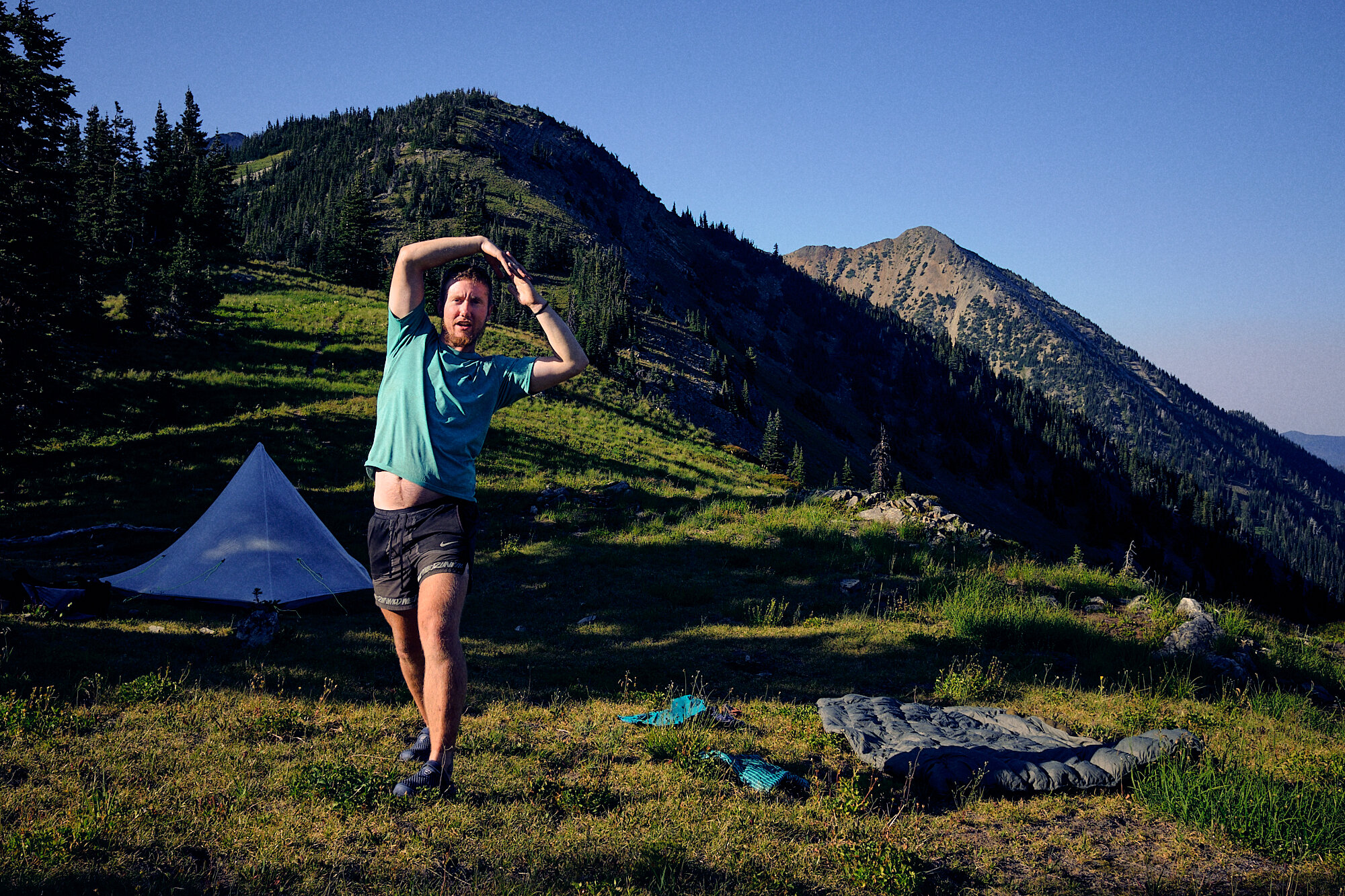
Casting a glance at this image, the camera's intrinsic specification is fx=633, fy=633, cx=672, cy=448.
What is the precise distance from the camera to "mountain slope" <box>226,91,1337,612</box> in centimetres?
7825

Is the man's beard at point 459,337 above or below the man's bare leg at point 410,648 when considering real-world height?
above

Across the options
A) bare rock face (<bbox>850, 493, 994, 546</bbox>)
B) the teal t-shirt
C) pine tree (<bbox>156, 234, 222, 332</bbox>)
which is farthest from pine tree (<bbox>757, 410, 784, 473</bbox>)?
the teal t-shirt

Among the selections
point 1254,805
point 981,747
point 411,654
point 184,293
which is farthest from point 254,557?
point 184,293

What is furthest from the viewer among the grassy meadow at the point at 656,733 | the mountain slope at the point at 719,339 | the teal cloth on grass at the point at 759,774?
the mountain slope at the point at 719,339

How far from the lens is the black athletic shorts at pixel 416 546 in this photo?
3617 millimetres

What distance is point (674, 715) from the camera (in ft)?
17.9

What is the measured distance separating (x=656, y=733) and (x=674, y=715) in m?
0.53

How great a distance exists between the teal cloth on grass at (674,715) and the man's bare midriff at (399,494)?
2779mm

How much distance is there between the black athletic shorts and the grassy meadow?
1205mm

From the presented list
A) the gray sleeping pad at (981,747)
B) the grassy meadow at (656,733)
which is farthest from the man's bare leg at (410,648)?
the gray sleeping pad at (981,747)

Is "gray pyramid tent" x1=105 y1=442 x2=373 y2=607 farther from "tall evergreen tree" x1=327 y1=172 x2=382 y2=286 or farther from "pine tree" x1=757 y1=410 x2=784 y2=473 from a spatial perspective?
"tall evergreen tree" x1=327 y1=172 x2=382 y2=286

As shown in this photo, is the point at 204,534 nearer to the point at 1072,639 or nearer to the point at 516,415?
the point at 1072,639

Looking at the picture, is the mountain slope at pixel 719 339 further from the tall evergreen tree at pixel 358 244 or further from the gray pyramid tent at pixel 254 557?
the gray pyramid tent at pixel 254 557

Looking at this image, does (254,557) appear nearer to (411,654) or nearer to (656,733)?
(411,654)
